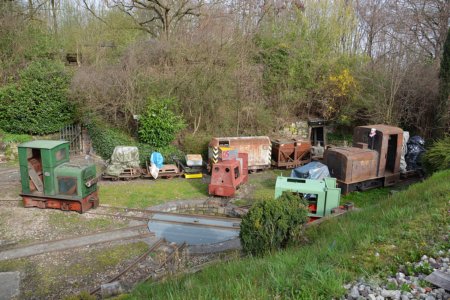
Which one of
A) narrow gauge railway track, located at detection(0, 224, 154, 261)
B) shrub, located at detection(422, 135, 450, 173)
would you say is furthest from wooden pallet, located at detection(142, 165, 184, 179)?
shrub, located at detection(422, 135, 450, 173)

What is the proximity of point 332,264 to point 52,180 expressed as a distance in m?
10.5

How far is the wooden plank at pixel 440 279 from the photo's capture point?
160 inches

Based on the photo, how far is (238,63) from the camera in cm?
2091

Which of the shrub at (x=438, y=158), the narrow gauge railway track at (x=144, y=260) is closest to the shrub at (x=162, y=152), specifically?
the narrow gauge railway track at (x=144, y=260)

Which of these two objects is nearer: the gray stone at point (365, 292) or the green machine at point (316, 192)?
the gray stone at point (365, 292)

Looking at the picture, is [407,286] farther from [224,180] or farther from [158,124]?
[158,124]

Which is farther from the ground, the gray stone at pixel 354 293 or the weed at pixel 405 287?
the weed at pixel 405 287

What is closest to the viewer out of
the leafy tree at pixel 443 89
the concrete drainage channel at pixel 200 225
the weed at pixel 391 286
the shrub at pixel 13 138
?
the weed at pixel 391 286

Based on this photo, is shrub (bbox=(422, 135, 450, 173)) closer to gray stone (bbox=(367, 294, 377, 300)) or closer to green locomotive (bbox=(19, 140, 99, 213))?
gray stone (bbox=(367, 294, 377, 300))

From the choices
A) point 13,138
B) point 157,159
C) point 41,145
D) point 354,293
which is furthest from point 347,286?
point 13,138

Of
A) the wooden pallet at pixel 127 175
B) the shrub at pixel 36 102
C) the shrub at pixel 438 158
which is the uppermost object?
the shrub at pixel 36 102

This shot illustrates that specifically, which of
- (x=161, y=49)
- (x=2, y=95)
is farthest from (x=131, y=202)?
(x=2, y=95)

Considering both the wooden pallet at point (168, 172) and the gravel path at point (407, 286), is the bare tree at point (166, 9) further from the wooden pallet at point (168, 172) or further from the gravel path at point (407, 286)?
the gravel path at point (407, 286)

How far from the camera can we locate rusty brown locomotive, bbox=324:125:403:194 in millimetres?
13805
